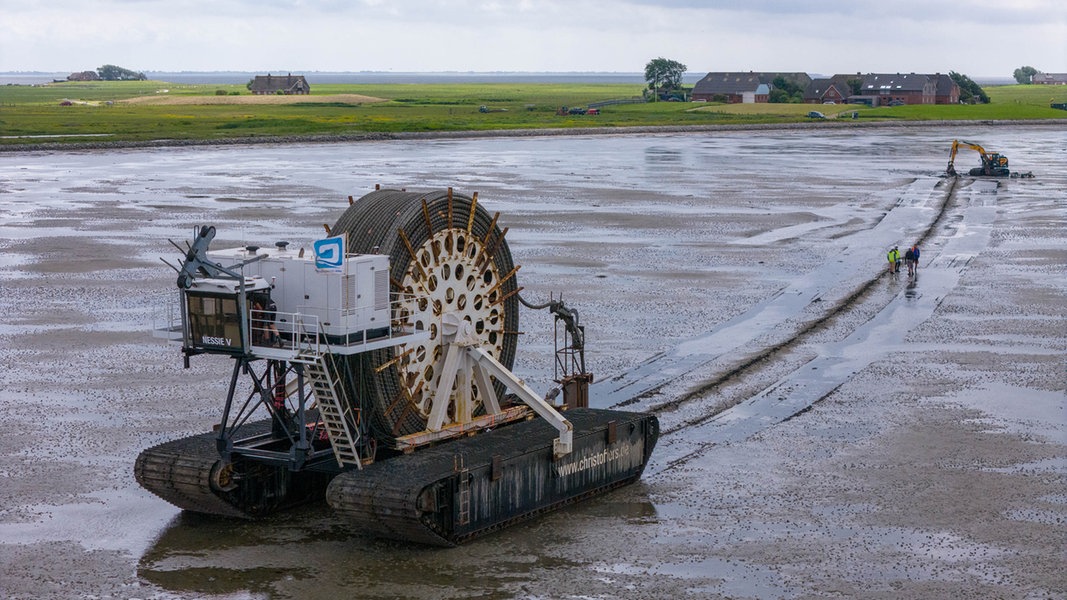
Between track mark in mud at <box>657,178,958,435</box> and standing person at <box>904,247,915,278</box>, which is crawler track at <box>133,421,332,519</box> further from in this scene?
standing person at <box>904,247,915,278</box>

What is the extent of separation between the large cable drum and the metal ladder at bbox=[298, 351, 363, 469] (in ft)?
2.93

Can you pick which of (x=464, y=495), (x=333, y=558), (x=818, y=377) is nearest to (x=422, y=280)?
(x=464, y=495)

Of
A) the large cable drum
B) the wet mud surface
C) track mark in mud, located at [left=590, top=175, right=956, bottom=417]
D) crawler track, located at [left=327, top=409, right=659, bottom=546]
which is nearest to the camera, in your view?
crawler track, located at [left=327, top=409, right=659, bottom=546]

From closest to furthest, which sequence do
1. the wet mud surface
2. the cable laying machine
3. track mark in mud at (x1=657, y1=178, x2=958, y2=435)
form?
the wet mud surface
the cable laying machine
track mark in mud at (x1=657, y1=178, x2=958, y2=435)

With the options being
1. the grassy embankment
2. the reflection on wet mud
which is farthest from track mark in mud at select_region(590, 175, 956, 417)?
the grassy embankment

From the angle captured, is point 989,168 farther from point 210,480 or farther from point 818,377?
point 210,480

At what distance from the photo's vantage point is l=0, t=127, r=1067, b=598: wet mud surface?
2150 cm

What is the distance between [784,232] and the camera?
62219 millimetres

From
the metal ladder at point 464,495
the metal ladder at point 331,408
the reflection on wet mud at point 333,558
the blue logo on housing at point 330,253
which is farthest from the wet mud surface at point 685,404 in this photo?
the blue logo on housing at point 330,253

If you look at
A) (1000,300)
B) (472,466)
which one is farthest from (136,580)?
(1000,300)

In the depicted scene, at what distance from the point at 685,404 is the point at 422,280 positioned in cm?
931

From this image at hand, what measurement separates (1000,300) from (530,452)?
27.1 meters

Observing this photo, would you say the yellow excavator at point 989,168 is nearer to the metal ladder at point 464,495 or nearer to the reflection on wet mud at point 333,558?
the reflection on wet mud at point 333,558

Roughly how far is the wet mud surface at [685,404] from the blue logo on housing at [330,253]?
4.26m
